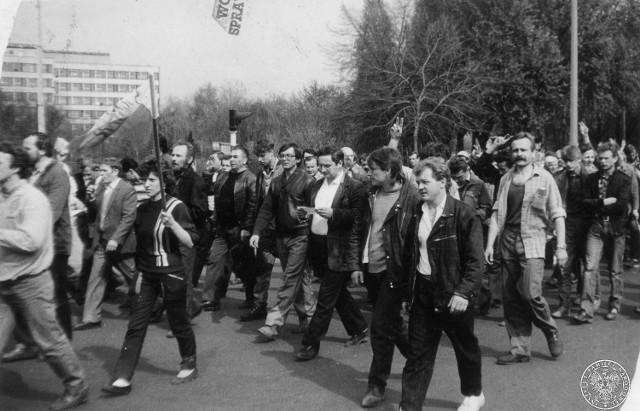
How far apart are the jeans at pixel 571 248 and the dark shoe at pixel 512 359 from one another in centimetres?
187

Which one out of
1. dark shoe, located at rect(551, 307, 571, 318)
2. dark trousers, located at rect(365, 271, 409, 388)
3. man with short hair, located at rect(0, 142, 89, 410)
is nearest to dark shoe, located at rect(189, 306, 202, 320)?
man with short hair, located at rect(0, 142, 89, 410)

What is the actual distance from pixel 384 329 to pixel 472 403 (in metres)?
0.82

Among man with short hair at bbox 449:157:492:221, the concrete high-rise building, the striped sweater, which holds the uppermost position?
the concrete high-rise building

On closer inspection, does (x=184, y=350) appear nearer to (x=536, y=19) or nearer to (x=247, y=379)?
(x=247, y=379)

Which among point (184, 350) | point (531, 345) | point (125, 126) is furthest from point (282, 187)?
point (531, 345)

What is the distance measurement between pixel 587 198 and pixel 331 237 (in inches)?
123

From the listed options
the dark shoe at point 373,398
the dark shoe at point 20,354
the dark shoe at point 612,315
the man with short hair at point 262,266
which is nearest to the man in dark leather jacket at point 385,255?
the dark shoe at point 373,398

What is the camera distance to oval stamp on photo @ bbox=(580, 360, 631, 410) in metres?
4.70

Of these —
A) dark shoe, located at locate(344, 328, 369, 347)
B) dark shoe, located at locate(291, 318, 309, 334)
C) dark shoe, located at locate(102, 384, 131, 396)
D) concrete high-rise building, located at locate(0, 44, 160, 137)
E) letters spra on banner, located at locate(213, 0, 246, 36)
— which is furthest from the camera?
concrete high-rise building, located at locate(0, 44, 160, 137)

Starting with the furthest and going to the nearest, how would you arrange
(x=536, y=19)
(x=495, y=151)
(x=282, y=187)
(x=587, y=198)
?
(x=536, y=19) → (x=495, y=151) → (x=587, y=198) → (x=282, y=187)

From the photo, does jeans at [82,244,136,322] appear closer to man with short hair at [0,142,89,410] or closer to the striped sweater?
the striped sweater

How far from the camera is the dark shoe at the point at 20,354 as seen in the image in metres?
5.74

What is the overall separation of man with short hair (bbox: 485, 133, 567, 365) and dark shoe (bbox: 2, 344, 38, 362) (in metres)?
3.97

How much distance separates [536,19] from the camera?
2280 centimetres
